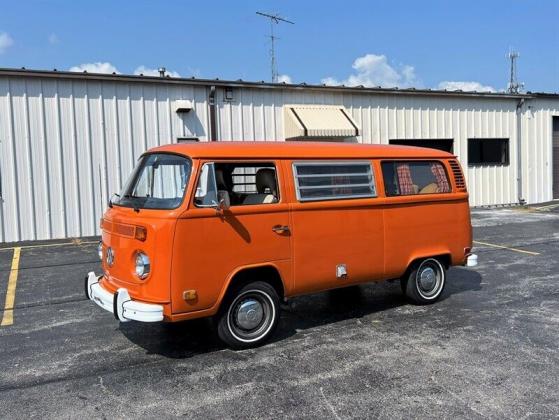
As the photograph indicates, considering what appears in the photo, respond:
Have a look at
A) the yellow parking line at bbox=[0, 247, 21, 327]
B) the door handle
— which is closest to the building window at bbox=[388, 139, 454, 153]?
the yellow parking line at bbox=[0, 247, 21, 327]

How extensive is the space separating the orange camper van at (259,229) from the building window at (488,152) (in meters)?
13.2

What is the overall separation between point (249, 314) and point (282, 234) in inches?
34.4

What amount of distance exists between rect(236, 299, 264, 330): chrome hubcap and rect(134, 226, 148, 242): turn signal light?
1184 mm

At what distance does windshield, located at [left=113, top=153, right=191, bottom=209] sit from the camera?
16.5 feet

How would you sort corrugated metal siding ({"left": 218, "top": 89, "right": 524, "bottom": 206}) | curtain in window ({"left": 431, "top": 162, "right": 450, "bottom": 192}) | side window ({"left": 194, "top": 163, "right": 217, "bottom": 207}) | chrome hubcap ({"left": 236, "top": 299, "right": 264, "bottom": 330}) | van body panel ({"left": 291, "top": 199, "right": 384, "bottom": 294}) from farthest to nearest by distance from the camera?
corrugated metal siding ({"left": 218, "top": 89, "right": 524, "bottom": 206})
curtain in window ({"left": 431, "top": 162, "right": 450, "bottom": 192})
van body panel ({"left": 291, "top": 199, "right": 384, "bottom": 294})
chrome hubcap ({"left": 236, "top": 299, "right": 264, "bottom": 330})
side window ({"left": 194, "top": 163, "right": 217, "bottom": 207})

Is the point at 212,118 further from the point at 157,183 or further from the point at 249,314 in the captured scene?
the point at 249,314

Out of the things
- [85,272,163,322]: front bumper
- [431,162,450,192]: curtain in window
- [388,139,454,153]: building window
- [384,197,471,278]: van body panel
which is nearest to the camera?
[85,272,163,322]: front bumper

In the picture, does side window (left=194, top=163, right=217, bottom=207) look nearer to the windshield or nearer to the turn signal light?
the windshield

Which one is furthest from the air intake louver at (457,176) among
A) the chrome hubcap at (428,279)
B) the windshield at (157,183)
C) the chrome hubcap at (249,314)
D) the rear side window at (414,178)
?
the windshield at (157,183)

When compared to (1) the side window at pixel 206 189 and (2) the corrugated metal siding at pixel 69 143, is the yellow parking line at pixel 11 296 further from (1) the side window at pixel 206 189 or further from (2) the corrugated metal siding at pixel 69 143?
(1) the side window at pixel 206 189

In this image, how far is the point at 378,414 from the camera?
3.91m

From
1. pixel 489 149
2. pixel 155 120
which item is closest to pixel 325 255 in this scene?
pixel 155 120

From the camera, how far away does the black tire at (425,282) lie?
6.77 m

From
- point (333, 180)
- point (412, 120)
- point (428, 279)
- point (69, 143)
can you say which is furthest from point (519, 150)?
point (333, 180)
